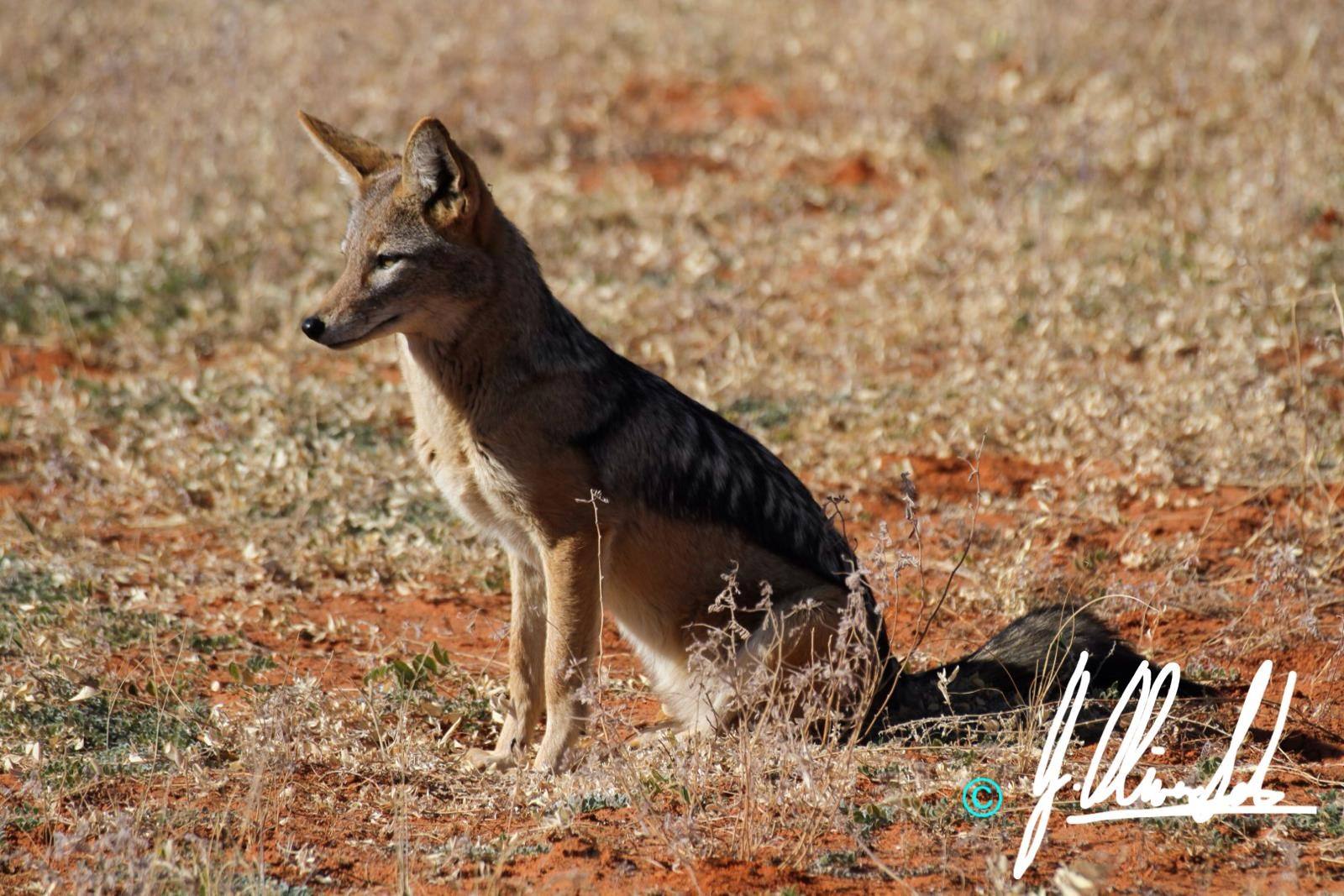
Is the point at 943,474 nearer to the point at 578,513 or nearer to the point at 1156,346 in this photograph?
the point at 1156,346

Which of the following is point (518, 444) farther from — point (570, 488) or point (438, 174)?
point (438, 174)

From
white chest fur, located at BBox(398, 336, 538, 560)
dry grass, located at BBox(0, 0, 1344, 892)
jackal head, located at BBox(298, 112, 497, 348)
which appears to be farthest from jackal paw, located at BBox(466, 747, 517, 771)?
jackal head, located at BBox(298, 112, 497, 348)

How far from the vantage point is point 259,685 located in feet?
19.4

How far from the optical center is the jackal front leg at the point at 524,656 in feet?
18.4

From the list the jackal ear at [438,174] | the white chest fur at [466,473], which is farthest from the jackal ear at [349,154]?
the white chest fur at [466,473]

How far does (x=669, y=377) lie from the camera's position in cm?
919

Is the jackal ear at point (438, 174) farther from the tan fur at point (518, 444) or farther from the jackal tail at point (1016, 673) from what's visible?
the jackal tail at point (1016, 673)

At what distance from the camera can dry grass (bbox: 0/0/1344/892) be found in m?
4.66

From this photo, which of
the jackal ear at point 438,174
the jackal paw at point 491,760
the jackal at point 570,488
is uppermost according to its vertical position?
the jackal ear at point 438,174

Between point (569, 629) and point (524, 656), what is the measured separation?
0.49m

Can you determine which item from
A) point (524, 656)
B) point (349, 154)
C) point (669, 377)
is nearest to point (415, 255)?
point (349, 154)

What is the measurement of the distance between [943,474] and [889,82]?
5.98m

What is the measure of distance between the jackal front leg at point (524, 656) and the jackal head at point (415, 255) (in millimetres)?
1047

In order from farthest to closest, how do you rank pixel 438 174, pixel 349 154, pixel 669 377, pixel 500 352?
1. pixel 669 377
2. pixel 349 154
3. pixel 500 352
4. pixel 438 174
